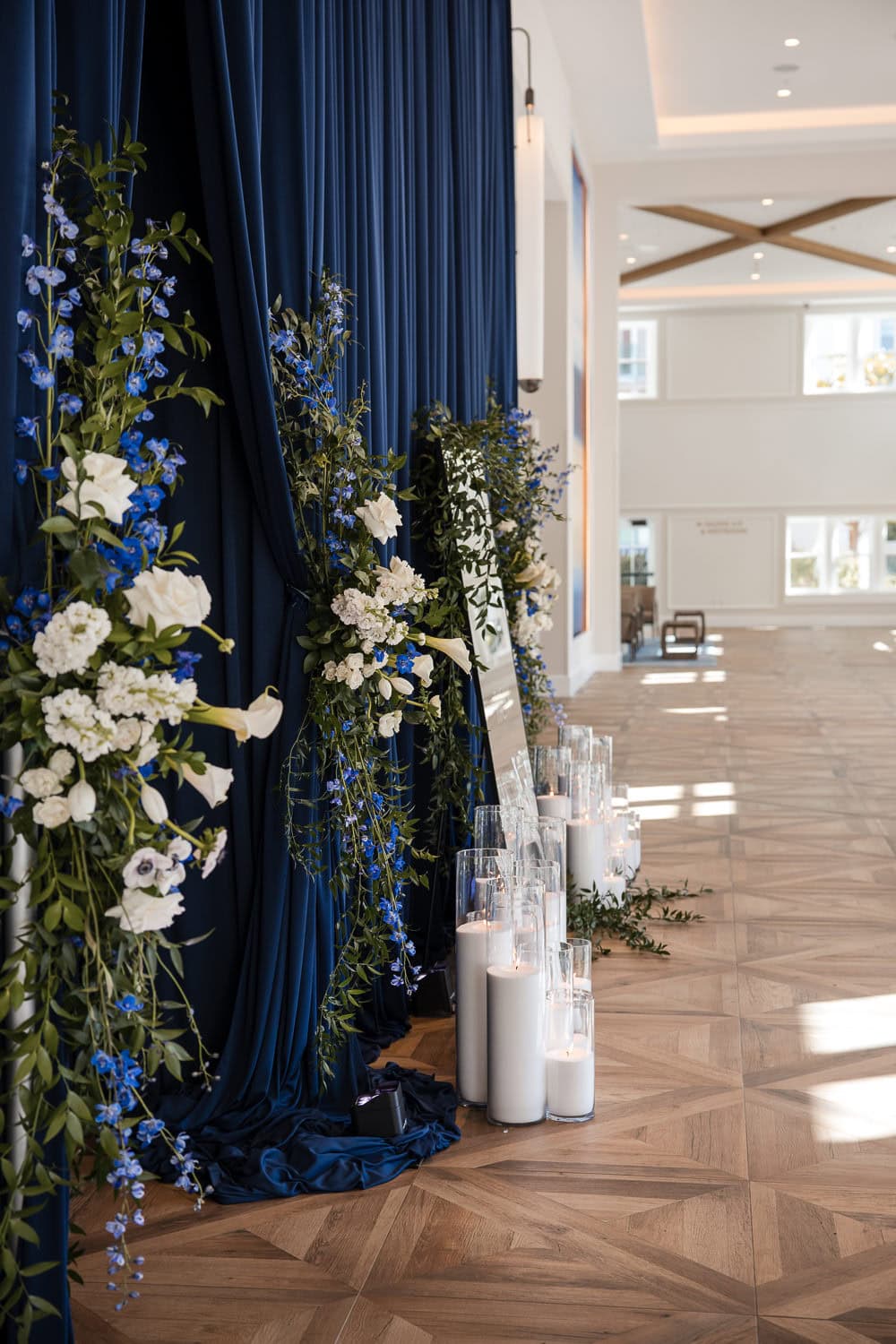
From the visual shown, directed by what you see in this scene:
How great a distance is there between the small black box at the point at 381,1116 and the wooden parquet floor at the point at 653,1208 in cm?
11

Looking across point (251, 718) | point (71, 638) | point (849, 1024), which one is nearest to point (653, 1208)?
point (849, 1024)

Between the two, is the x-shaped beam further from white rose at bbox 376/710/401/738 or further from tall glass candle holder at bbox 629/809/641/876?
white rose at bbox 376/710/401/738

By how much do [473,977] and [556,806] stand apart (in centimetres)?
156

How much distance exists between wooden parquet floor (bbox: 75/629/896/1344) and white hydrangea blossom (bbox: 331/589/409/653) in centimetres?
109

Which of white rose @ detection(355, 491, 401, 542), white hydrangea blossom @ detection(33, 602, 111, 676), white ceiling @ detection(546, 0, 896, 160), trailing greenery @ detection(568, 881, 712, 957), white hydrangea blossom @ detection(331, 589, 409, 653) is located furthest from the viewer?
white ceiling @ detection(546, 0, 896, 160)

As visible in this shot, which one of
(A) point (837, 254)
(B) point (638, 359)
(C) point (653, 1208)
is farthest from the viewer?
(B) point (638, 359)

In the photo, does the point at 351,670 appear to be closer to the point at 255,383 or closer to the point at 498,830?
the point at 255,383

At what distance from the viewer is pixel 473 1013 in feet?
9.83

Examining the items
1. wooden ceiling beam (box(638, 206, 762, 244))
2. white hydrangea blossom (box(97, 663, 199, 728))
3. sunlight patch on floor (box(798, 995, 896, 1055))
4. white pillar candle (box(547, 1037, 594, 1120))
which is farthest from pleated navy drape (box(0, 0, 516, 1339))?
wooden ceiling beam (box(638, 206, 762, 244))

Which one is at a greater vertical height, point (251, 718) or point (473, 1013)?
point (251, 718)

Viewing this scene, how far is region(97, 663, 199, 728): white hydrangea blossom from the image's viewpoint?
5.37 ft

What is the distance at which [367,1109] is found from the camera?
276 centimetres

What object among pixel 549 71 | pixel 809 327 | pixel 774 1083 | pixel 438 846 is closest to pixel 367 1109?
pixel 774 1083

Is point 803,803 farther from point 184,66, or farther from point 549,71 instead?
point 549,71
